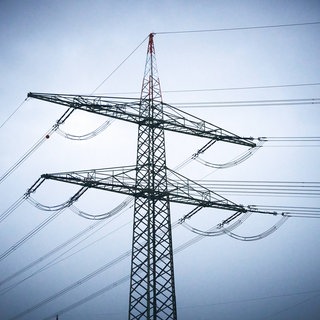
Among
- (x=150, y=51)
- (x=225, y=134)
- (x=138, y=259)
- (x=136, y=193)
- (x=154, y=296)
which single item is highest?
(x=150, y=51)

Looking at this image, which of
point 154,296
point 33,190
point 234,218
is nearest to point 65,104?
point 33,190

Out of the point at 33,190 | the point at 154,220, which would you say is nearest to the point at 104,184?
the point at 154,220

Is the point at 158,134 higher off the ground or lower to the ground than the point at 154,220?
higher

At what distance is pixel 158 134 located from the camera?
16.8 metres

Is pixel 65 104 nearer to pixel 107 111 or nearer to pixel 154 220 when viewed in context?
pixel 107 111

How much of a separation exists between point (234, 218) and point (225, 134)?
506 centimetres

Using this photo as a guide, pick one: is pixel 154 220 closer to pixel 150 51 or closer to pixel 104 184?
pixel 104 184

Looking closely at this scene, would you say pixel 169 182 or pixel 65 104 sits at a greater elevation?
pixel 65 104

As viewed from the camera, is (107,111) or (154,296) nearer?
(154,296)

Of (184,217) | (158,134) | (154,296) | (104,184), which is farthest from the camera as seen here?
(184,217)

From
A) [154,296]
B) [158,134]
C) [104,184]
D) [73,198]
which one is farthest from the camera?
[158,134]

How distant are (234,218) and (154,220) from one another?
576 cm

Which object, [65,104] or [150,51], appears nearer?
[65,104]

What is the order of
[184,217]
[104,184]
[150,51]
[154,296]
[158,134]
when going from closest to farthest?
[154,296], [104,184], [158,134], [184,217], [150,51]
